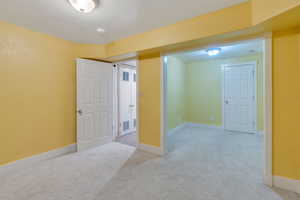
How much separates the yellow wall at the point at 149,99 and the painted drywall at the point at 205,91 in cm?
288

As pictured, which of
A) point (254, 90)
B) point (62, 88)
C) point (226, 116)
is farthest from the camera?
point (226, 116)

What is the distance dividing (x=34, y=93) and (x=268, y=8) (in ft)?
12.2

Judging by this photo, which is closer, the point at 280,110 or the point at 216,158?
the point at 280,110

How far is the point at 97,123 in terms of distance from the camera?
137 inches

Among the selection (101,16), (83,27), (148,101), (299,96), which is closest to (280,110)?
(299,96)

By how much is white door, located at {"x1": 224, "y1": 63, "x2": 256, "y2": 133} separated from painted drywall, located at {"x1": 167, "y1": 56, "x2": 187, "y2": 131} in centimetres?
141

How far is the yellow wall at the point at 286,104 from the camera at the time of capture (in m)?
1.82

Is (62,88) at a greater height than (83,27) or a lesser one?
lesser

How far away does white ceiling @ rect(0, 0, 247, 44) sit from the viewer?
73.4 inches

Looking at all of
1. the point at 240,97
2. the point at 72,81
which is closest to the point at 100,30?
the point at 72,81

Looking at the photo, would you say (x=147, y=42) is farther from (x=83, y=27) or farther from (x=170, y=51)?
(x=83, y=27)

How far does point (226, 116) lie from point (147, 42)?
3.80 m

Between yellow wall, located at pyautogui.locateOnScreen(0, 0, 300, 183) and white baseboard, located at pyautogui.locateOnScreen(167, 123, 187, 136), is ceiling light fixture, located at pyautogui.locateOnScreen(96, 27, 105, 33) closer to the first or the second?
yellow wall, located at pyautogui.locateOnScreen(0, 0, 300, 183)

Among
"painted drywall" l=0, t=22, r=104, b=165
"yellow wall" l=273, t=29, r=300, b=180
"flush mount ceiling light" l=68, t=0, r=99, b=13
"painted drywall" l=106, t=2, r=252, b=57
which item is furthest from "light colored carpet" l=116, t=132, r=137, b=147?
"flush mount ceiling light" l=68, t=0, r=99, b=13
